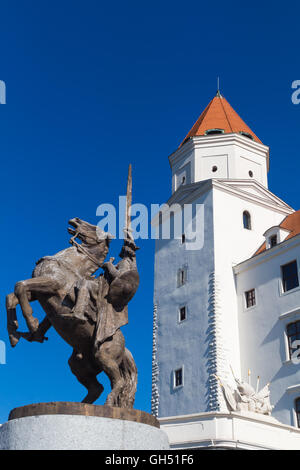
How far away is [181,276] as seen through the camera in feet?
103

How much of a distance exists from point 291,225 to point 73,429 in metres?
25.7

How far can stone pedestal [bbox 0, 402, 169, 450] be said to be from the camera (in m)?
6.09

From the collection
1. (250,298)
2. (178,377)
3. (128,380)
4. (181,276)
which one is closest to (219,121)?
(181,276)

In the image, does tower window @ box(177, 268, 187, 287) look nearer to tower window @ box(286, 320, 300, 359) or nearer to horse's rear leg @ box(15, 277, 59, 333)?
tower window @ box(286, 320, 300, 359)

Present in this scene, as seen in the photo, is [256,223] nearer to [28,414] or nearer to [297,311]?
[297,311]

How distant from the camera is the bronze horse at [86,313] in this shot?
7.48 metres

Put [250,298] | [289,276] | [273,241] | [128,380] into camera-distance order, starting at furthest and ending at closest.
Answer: [273,241] < [250,298] < [289,276] < [128,380]

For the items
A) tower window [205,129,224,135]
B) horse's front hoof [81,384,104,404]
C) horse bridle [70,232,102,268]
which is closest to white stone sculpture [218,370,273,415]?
horse's front hoof [81,384,104,404]

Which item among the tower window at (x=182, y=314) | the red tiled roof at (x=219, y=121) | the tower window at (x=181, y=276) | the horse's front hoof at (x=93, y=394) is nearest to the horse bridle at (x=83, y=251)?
the horse's front hoof at (x=93, y=394)

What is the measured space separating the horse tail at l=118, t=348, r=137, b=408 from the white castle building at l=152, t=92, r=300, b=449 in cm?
1249

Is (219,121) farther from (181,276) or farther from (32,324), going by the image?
(32,324)

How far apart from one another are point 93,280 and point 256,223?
25.6m

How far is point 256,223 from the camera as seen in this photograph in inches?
1278
